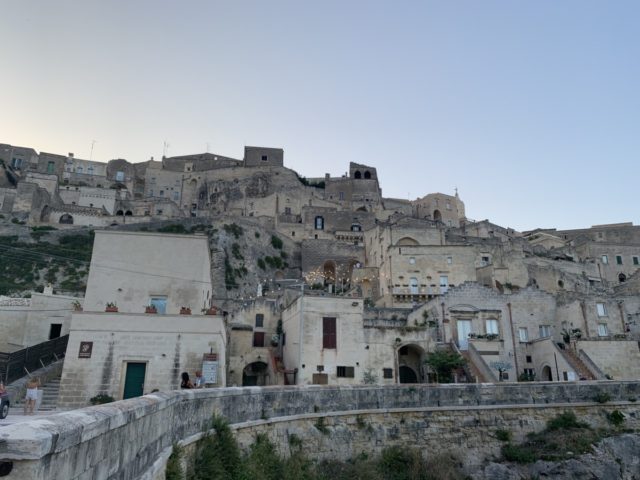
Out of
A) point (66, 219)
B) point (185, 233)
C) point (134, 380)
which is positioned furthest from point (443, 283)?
point (66, 219)

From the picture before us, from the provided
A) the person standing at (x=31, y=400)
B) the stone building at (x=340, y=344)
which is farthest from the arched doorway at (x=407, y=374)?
the person standing at (x=31, y=400)

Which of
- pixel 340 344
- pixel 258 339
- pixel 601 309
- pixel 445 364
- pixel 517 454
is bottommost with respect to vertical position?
pixel 517 454

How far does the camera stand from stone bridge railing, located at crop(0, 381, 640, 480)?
443 cm

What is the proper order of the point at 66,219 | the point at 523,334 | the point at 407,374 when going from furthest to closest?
the point at 66,219 → the point at 523,334 → the point at 407,374

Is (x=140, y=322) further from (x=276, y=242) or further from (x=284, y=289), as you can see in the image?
(x=276, y=242)

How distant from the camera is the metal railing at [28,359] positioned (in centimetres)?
Answer: 2124

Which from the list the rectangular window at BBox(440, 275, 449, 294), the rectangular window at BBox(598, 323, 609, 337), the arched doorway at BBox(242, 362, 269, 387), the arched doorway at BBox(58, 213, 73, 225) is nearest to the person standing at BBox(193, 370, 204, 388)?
the arched doorway at BBox(242, 362, 269, 387)

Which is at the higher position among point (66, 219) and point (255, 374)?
point (66, 219)

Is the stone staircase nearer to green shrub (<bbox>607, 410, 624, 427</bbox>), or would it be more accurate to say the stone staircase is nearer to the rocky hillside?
green shrub (<bbox>607, 410, 624, 427</bbox>)

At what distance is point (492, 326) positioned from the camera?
114 feet

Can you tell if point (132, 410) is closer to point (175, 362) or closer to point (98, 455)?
point (98, 455)

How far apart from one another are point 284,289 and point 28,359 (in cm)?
2044

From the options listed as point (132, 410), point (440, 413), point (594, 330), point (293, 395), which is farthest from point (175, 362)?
point (594, 330)

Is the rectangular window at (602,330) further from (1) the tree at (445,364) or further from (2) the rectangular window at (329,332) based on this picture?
(2) the rectangular window at (329,332)
